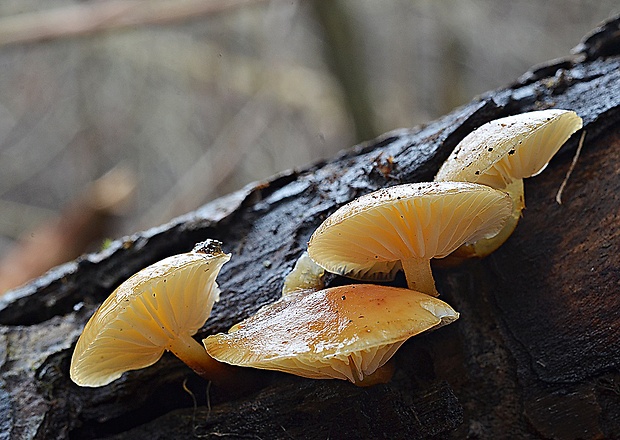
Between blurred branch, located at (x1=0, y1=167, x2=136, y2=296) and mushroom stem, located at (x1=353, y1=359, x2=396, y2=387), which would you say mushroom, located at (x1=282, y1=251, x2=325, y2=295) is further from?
blurred branch, located at (x1=0, y1=167, x2=136, y2=296)

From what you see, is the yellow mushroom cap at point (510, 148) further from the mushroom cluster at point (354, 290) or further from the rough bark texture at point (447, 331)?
the rough bark texture at point (447, 331)

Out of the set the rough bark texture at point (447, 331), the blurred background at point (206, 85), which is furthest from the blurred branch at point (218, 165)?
the rough bark texture at point (447, 331)

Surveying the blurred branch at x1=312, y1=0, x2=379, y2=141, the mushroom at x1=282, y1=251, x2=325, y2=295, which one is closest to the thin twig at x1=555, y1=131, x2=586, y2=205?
the mushroom at x1=282, y1=251, x2=325, y2=295

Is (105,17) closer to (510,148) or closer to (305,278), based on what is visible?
(305,278)

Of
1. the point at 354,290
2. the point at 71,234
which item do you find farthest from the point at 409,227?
the point at 71,234

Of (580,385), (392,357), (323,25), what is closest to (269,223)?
(392,357)

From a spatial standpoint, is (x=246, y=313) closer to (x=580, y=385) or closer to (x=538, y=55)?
(x=580, y=385)
